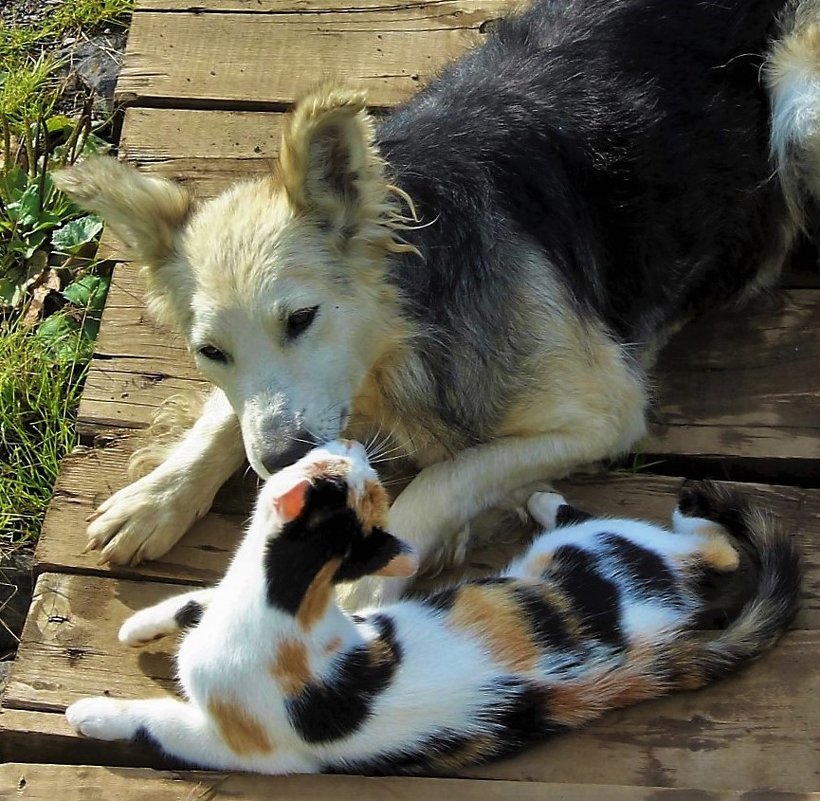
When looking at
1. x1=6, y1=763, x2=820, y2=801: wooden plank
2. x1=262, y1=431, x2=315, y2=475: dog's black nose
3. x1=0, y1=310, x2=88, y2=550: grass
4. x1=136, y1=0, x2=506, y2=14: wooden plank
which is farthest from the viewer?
x1=136, y1=0, x2=506, y2=14: wooden plank

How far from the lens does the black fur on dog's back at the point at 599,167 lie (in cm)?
262

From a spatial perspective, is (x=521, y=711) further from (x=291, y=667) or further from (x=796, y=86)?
(x=796, y=86)

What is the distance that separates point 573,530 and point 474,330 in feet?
1.92

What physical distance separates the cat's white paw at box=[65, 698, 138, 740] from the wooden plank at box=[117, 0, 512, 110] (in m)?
2.29

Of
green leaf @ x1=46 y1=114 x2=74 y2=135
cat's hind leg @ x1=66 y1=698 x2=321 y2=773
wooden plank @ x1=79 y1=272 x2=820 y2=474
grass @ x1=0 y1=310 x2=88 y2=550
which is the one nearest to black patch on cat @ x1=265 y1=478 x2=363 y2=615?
cat's hind leg @ x1=66 y1=698 x2=321 y2=773

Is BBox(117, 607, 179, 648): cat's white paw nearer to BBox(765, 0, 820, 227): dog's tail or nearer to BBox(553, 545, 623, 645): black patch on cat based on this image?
BBox(553, 545, 623, 645): black patch on cat

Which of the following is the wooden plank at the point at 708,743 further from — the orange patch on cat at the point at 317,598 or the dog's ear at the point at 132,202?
the dog's ear at the point at 132,202

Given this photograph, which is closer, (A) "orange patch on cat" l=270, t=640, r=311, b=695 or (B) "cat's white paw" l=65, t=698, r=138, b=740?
(A) "orange patch on cat" l=270, t=640, r=311, b=695

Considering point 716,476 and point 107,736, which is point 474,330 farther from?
point 107,736

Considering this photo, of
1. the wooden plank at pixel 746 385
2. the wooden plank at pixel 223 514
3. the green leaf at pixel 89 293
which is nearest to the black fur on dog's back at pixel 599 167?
the wooden plank at pixel 746 385

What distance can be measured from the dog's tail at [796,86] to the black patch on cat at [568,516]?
1288 millimetres

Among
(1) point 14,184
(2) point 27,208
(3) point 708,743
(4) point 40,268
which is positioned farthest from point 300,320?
(1) point 14,184

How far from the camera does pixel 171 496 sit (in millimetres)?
2760

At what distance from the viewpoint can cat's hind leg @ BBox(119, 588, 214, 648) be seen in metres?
2.45
